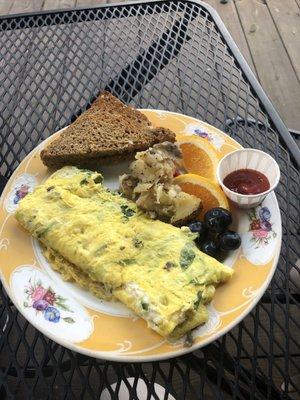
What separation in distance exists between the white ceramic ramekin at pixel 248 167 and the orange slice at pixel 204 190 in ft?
0.07

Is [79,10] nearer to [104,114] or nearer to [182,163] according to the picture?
[104,114]

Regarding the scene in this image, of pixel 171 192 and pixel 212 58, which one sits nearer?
pixel 171 192

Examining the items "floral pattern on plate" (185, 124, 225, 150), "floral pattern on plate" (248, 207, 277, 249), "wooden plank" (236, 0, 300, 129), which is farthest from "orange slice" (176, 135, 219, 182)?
"wooden plank" (236, 0, 300, 129)

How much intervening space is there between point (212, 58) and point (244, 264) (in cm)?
89

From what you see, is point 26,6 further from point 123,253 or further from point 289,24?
point 123,253

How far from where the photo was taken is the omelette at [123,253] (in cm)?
89

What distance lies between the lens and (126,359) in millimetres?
854

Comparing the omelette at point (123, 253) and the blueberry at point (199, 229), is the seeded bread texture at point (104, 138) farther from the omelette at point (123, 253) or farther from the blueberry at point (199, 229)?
the blueberry at point (199, 229)

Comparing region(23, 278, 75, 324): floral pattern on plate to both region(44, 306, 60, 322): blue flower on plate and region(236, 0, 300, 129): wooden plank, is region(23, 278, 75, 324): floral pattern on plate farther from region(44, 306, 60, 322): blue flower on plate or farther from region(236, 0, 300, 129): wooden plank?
region(236, 0, 300, 129): wooden plank

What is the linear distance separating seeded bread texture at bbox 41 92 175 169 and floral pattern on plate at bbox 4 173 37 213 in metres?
0.07

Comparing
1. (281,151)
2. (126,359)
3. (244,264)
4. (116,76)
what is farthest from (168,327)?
(116,76)

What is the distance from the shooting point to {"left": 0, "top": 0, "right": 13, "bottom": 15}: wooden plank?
3.29 m

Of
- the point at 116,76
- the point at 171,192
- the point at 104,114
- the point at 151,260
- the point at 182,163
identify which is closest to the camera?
the point at 151,260

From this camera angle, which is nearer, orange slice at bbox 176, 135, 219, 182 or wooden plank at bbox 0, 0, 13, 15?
orange slice at bbox 176, 135, 219, 182
